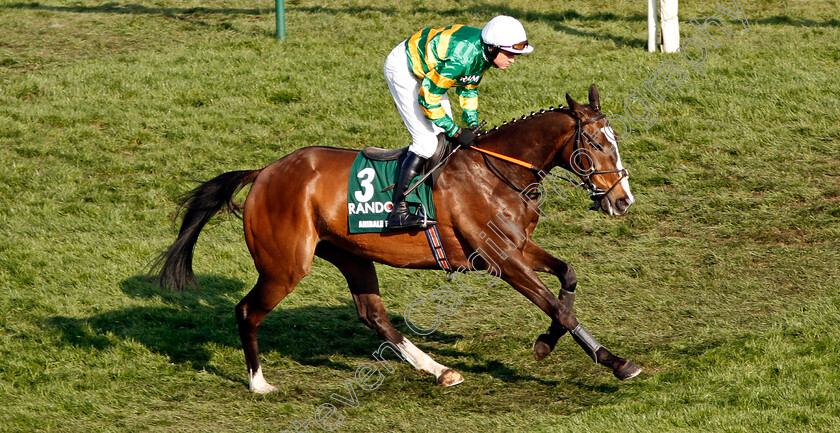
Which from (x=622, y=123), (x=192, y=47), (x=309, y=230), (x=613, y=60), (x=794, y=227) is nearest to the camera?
(x=309, y=230)

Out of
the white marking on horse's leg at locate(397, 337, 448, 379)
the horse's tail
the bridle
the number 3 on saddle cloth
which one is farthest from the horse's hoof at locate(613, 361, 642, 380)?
the horse's tail

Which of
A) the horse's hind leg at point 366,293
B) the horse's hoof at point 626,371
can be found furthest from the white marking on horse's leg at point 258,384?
the horse's hoof at point 626,371

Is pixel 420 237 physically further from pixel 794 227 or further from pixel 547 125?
pixel 794 227

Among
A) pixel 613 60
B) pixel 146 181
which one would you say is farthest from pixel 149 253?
pixel 613 60

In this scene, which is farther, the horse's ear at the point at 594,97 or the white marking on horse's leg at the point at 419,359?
the white marking on horse's leg at the point at 419,359

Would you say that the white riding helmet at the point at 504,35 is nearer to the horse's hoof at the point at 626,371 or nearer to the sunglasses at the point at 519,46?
the sunglasses at the point at 519,46

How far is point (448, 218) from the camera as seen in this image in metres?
5.61

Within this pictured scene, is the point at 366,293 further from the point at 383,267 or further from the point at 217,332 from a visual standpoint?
the point at 383,267

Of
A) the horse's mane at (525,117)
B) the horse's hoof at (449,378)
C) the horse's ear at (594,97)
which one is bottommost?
the horse's hoof at (449,378)

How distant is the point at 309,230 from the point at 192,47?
26.0ft

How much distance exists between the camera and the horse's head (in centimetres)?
531

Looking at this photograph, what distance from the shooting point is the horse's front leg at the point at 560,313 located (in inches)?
207

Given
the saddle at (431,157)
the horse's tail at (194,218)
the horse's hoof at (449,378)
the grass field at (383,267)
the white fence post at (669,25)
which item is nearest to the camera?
the grass field at (383,267)

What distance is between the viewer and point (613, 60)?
11.8 m
